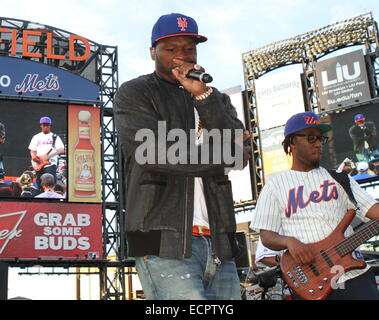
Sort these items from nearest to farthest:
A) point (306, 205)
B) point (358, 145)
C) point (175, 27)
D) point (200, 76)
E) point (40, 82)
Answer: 1. point (200, 76)
2. point (175, 27)
3. point (306, 205)
4. point (40, 82)
5. point (358, 145)

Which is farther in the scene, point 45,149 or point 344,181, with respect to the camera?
point 45,149

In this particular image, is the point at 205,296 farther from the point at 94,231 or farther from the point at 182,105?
the point at 94,231

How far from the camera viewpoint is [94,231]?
20688mm

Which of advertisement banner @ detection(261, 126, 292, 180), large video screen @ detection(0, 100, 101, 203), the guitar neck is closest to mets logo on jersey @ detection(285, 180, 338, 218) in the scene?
the guitar neck

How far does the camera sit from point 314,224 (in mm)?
4504

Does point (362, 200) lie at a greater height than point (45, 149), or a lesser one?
lesser

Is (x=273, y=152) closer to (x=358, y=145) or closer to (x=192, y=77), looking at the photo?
(x=358, y=145)

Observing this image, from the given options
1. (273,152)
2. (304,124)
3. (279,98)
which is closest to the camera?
(304,124)

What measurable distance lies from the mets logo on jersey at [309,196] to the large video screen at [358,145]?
70.6ft

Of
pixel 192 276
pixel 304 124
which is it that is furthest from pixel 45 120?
pixel 192 276

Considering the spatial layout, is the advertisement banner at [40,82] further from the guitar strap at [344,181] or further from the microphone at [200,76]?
the microphone at [200,76]

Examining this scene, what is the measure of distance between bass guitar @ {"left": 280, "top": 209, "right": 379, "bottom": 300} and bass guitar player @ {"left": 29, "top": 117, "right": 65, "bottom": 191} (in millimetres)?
16402

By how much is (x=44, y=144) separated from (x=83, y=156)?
1.40 meters

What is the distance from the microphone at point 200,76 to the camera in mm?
2873
